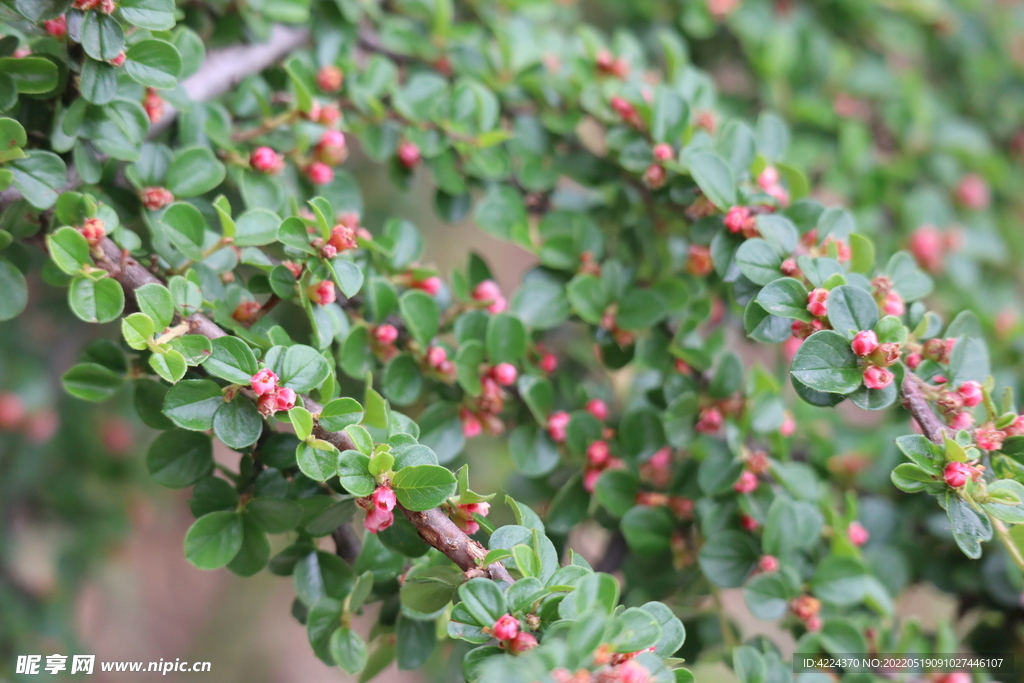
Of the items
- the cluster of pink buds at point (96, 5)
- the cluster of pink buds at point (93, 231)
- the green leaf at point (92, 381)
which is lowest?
the green leaf at point (92, 381)

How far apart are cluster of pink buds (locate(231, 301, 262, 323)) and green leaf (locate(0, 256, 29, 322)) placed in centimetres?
19

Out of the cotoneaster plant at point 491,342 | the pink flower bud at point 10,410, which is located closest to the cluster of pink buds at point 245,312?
the cotoneaster plant at point 491,342

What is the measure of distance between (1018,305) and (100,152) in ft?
6.01

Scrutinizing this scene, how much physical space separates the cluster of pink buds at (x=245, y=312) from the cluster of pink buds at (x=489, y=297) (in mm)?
280

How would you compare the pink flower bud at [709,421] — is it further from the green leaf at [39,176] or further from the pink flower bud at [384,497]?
the green leaf at [39,176]

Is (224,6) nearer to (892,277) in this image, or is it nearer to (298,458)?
(298,458)

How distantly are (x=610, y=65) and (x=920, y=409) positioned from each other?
678 millimetres

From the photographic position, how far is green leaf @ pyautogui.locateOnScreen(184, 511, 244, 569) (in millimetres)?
714

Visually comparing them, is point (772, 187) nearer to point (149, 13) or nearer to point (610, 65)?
point (610, 65)

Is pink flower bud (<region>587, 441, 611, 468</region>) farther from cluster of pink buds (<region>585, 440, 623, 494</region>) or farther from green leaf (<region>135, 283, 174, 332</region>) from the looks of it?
green leaf (<region>135, 283, 174, 332</region>)

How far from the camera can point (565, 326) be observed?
130cm

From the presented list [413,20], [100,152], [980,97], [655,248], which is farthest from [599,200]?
[980,97]

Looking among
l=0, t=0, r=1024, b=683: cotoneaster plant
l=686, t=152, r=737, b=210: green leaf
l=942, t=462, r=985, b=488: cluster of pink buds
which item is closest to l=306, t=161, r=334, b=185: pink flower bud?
l=0, t=0, r=1024, b=683: cotoneaster plant

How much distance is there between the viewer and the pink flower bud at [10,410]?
1.25m
